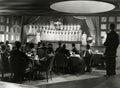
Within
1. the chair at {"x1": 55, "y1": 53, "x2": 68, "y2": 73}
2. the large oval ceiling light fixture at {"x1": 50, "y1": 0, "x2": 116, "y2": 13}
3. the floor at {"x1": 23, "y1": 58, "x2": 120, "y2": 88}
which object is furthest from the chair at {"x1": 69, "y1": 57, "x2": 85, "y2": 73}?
the large oval ceiling light fixture at {"x1": 50, "y1": 0, "x2": 116, "y2": 13}

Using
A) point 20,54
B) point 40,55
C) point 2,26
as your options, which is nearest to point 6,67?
point 20,54

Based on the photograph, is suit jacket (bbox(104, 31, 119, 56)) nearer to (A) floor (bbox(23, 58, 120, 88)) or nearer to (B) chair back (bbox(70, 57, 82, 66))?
(A) floor (bbox(23, 58, 120, 88))

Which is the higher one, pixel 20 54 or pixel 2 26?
pixel 2 26

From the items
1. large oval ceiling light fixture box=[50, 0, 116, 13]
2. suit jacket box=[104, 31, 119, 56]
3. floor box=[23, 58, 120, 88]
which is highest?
large oval ceiling light fixture box=[50, 0, 116, 13]

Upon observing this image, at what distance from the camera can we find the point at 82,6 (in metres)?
1.74

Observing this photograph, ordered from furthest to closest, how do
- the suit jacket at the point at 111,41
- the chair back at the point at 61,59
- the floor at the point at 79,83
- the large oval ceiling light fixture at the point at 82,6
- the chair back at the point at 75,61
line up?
the chair back at the point at 75,61 → the chair back at the point at 61,59 → the suit jacket at the point at 111,41 → the floor at the point at 79,83 → the large oval ceiling light fixture at the point at 82,6

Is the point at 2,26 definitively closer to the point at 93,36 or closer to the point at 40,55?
the point at 40,55

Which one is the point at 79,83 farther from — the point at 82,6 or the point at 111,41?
the point at 82,6

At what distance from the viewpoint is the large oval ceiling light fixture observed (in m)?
1.70

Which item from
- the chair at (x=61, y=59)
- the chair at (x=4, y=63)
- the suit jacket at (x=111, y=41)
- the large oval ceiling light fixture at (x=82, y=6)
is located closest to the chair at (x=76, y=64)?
the chair at (x=61, y=59)

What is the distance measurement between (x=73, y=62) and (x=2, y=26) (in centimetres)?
391

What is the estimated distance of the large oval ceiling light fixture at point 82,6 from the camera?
1703mm

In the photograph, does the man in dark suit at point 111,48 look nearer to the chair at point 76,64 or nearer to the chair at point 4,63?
the chair at point 76,64

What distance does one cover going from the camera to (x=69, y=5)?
1743mm
